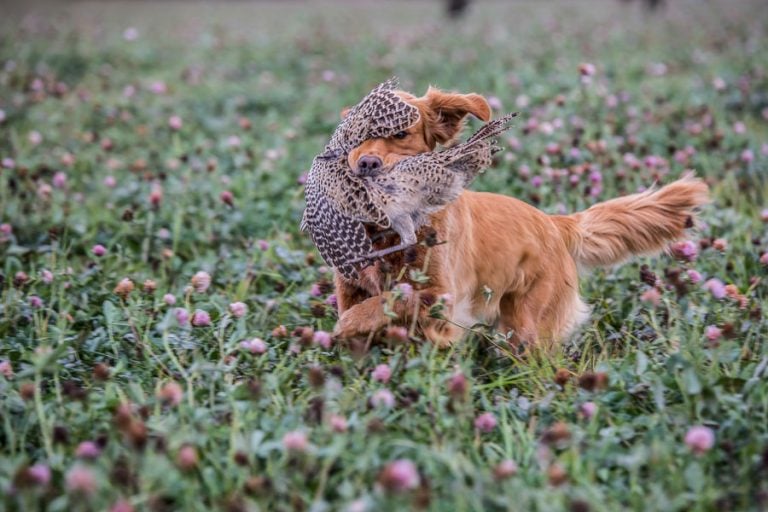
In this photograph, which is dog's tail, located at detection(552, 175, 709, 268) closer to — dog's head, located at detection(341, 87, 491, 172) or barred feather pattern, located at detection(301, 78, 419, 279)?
dog's head, located at detection(341, 87, 491, 172)

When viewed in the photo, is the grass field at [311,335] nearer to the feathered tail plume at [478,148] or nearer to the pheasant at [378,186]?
the pheasant at [378,186]

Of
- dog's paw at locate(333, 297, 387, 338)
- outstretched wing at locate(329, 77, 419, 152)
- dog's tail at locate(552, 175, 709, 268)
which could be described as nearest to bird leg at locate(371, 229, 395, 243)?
dog's paw at locate(333, 297, 387, 338)

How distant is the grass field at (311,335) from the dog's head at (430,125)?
2.51 ft

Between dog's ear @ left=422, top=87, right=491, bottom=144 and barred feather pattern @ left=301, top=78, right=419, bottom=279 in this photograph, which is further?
dog's ear @ left=422, top=87, right=491, bottom=144

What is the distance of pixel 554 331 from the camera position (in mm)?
4082

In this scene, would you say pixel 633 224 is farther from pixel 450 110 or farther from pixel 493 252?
pixel 450 110

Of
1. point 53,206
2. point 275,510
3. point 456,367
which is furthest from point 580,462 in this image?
point 53,206

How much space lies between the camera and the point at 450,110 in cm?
380

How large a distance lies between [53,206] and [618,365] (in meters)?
3.55

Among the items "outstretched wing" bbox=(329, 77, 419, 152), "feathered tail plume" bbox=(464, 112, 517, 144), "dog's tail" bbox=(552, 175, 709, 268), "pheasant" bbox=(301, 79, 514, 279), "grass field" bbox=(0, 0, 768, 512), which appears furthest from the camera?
"dog's tail" bbox=(552, 175, 709, 268)

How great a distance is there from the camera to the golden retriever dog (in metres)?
3.54

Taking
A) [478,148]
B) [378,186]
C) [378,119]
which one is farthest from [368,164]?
[478,148]

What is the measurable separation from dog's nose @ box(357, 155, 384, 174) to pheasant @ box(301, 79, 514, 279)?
2 centimetres

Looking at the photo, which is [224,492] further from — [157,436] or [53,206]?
[53,206]
